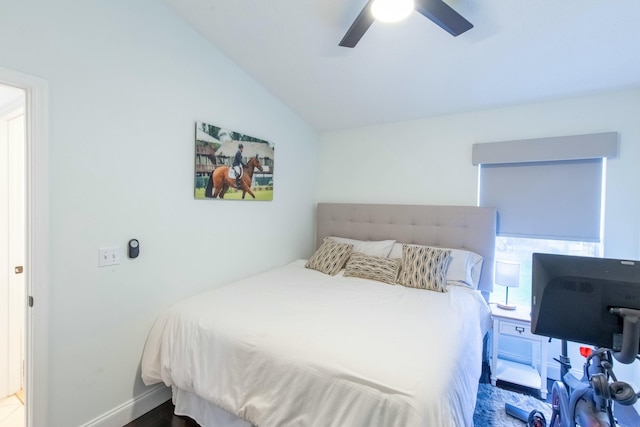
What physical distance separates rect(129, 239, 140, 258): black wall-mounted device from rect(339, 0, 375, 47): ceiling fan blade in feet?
6.09

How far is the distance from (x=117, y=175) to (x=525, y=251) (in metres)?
3.35

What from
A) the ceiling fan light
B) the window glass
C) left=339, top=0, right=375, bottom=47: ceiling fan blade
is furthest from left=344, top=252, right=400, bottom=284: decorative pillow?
the ceiling fan light

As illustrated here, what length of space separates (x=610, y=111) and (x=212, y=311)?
3.37 meters

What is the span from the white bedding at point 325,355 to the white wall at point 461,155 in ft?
3.99

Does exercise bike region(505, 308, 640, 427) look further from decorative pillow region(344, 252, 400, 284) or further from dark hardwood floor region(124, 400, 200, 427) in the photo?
dark hardwood floor region(124, 400, 200, 427)

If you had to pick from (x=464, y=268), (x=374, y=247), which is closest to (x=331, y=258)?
(x=374, y=247)

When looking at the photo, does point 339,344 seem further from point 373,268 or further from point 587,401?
point 373,268

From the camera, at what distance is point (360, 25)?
1.60 m

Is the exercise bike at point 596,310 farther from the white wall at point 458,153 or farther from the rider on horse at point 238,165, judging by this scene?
the rider on horse at point 238,165

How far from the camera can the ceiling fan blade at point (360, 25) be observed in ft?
4.89

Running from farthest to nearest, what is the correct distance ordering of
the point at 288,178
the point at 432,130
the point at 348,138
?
the point at 348,138 → the point at 288,178 → the point at 432,130

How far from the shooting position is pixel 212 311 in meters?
1.83

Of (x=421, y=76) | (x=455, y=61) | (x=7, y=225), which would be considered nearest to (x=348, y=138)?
(x=421, y=76)

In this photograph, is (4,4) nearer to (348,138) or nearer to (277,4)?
(277,4)
